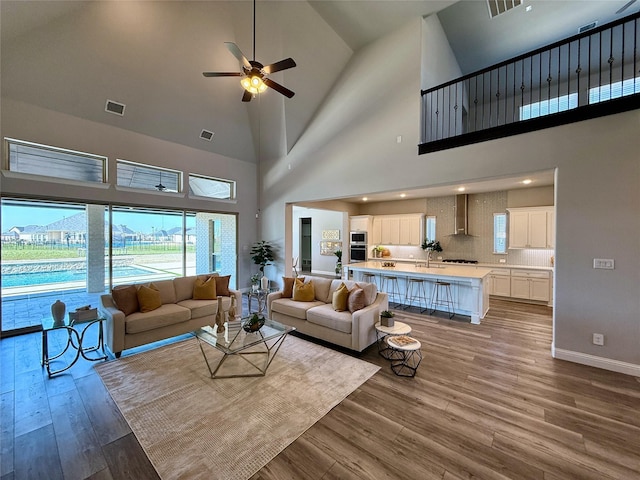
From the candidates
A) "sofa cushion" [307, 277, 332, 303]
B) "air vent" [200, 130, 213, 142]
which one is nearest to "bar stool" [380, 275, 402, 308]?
"sofa cushion" [307, 277, 332, 303]

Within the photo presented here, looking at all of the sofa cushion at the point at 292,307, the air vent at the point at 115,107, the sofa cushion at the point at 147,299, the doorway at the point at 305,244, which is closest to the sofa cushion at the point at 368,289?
the sofa cushion at the point at 292,307

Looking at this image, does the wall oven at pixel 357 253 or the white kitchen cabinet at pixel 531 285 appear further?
the wall oven at pixel 357 253

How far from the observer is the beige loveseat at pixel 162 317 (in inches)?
137

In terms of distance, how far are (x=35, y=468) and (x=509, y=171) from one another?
234 inches

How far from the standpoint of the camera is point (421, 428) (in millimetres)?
2262

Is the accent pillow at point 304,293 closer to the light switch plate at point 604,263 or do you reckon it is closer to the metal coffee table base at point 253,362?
the metal coffee table base at point 253,362

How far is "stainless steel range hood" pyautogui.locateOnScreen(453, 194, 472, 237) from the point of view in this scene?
746cm

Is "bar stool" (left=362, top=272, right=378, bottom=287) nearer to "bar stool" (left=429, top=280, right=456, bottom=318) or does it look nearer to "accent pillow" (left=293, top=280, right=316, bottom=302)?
"bar stool" (left=429, top=280, right=456, bottom=318)

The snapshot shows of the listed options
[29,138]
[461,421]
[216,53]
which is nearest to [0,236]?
[29,138]

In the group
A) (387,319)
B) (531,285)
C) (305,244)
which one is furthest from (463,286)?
(305,244)

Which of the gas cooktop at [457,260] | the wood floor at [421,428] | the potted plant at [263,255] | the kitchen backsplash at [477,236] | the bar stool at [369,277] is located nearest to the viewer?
the wood floor at [421,428]

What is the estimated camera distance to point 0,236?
4.25m

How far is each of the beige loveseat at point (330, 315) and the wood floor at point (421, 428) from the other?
378 mm

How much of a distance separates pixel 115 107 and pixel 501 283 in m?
9.40
